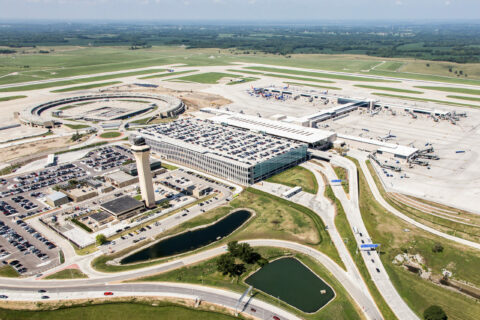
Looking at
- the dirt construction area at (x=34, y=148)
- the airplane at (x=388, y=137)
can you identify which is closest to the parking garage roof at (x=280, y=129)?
the airplane at (x=388, y=137)

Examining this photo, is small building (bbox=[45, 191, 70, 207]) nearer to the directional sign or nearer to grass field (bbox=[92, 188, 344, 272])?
grass field (bbox=[92, 188, 344, 272])

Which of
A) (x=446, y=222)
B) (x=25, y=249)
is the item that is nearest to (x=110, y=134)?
(x=25, y=249)

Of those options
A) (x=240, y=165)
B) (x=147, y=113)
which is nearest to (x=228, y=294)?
(x=240, y=165)

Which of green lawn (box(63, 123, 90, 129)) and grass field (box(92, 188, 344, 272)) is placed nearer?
grass field (box(92, 188, 344, 272))

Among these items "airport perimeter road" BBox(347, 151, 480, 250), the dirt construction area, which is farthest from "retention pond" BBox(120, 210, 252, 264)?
the dirt construction area

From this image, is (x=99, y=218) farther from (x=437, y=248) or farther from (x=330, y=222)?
(x=437, y=248)
